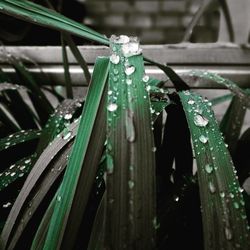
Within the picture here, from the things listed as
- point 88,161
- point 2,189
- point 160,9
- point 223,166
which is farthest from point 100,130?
point 160,9

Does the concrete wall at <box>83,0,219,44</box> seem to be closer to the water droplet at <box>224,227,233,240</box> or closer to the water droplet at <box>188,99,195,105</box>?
the water droplet at <box>188,99,195,105</box>

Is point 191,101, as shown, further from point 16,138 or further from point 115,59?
point 16,138

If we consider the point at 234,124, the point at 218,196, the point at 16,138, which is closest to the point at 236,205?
the point at 218,196

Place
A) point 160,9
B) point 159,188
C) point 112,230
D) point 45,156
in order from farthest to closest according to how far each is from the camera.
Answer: point 160,9
point 159,188
point 45,156
point 112,230

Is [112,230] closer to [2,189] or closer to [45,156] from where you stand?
[45,156]

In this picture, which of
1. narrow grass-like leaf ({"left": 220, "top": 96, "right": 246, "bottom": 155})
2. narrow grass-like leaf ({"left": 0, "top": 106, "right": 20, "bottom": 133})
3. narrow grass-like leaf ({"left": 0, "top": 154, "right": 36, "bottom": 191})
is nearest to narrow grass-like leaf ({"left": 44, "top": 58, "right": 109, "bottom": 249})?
narrow grass-like leaf ({"left": 0, "top": 154, "right": 36, "bottom": 191})

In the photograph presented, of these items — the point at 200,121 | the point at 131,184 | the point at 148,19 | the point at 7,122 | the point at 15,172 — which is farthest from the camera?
the point at 148,19
